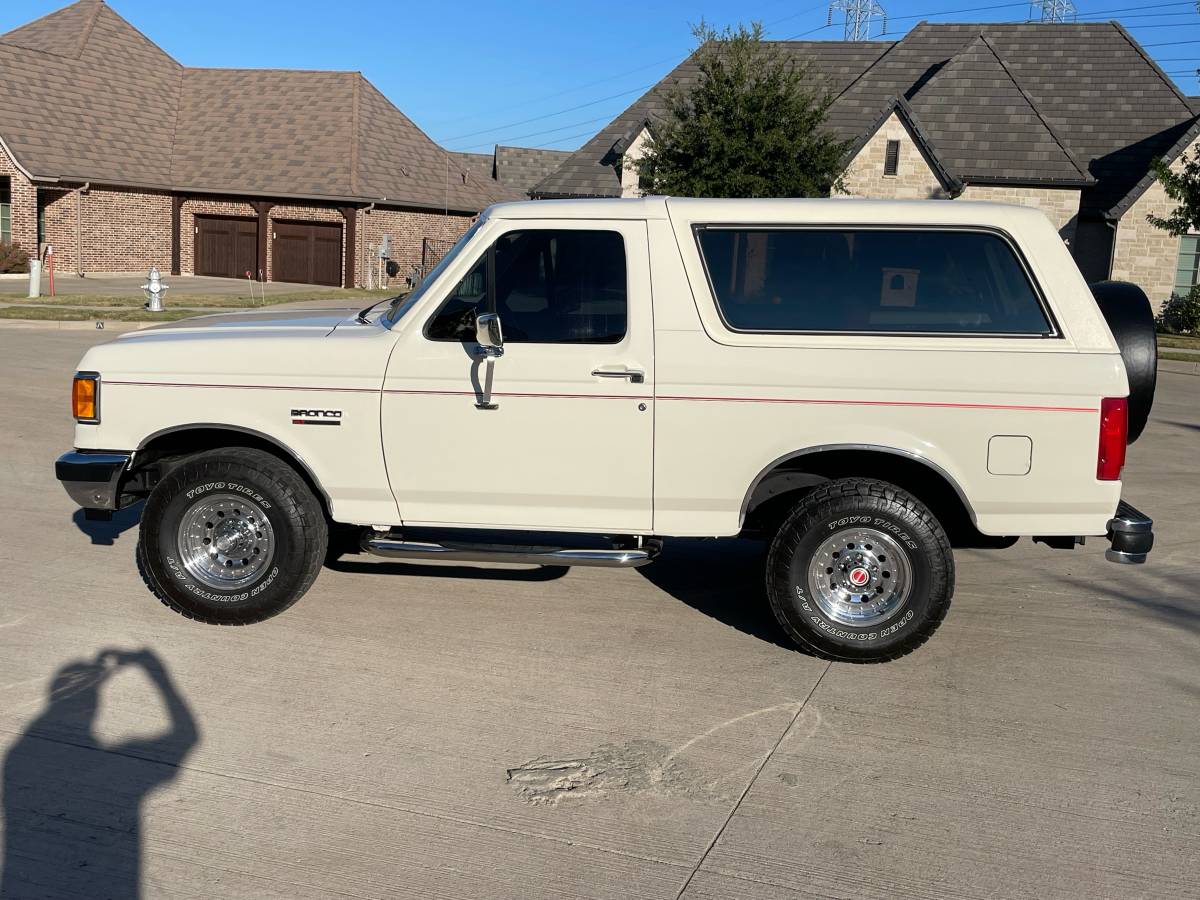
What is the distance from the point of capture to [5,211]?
118 ft

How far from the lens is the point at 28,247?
3528 cm

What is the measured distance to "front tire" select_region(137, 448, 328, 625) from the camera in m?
5.98

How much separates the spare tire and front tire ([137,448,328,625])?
13.3ft

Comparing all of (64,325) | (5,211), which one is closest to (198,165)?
(5,211)

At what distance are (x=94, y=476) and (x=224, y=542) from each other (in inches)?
27.9

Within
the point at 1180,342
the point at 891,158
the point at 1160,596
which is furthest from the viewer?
the point at 891,158

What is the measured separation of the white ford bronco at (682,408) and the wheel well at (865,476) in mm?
18

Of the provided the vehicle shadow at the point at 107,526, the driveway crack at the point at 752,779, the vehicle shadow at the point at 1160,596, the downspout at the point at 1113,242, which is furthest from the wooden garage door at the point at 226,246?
the driveway crack at the point at 752,779

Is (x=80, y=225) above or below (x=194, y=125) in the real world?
below

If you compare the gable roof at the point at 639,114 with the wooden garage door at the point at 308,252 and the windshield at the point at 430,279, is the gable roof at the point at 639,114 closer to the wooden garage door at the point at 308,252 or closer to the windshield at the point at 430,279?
the wooden garage door at the point at 308,252

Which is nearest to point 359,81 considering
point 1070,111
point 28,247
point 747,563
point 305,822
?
point 28,247

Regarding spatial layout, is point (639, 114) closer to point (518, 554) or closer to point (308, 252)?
point (308, 252)

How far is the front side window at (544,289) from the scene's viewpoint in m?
5.88

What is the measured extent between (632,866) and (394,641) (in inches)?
94.3
